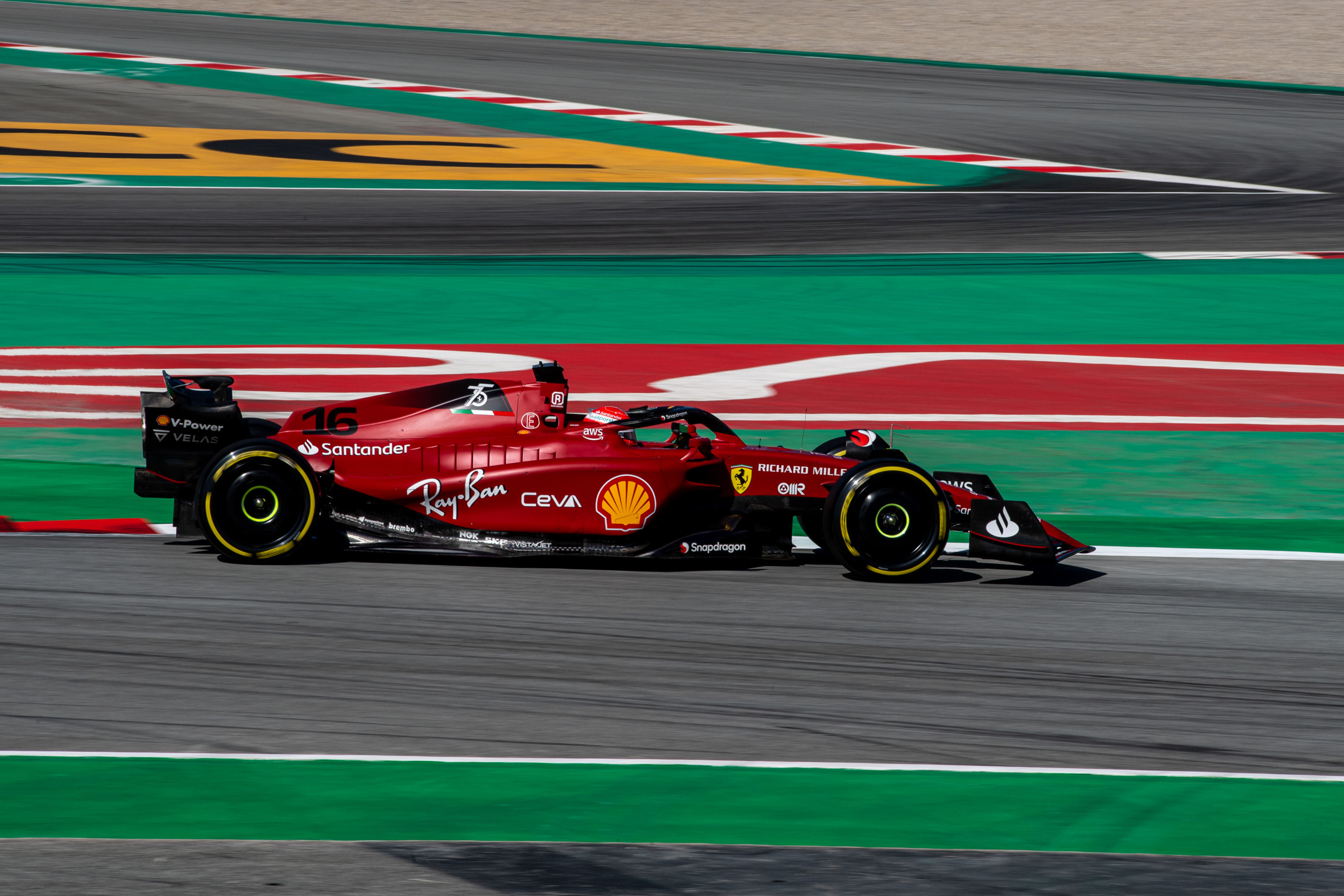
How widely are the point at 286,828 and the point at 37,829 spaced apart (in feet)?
2.41

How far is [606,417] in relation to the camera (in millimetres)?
9617

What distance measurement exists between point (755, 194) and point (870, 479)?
51.9ft

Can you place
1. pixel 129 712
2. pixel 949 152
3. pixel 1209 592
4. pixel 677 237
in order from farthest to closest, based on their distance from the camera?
pixel 949 152 < pixel 677 237 < pixel 1209 592 < pixel 129 712

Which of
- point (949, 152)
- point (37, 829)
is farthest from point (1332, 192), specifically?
point (37, 829)

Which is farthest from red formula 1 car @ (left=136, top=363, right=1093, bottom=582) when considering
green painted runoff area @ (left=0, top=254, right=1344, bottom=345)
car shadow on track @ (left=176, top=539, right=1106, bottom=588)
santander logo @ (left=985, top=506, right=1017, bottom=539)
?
green painted runoff area @ (left=0, top=254, right=1344, bottom=345)

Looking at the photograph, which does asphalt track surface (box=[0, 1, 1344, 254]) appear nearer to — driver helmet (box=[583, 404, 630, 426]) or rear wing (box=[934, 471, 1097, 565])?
driver helmet (box=[583, 404, 630, 426])

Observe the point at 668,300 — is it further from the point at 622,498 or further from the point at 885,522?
the point at 885,522

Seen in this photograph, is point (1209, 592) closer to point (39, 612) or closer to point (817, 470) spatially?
point (817, 470)

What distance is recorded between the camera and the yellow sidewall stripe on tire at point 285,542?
9141 mm

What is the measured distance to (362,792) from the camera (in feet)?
20.0

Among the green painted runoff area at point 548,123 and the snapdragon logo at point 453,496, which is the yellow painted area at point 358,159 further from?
the snapdragon logo at point 453,496

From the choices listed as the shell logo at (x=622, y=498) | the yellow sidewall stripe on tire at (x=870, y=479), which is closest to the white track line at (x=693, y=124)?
the yellow sidewall stripe on tire at (x=870, y=479)

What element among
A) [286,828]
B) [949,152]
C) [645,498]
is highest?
[949,152]

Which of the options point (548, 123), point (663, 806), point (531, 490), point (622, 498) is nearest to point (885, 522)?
point (622, 498)
